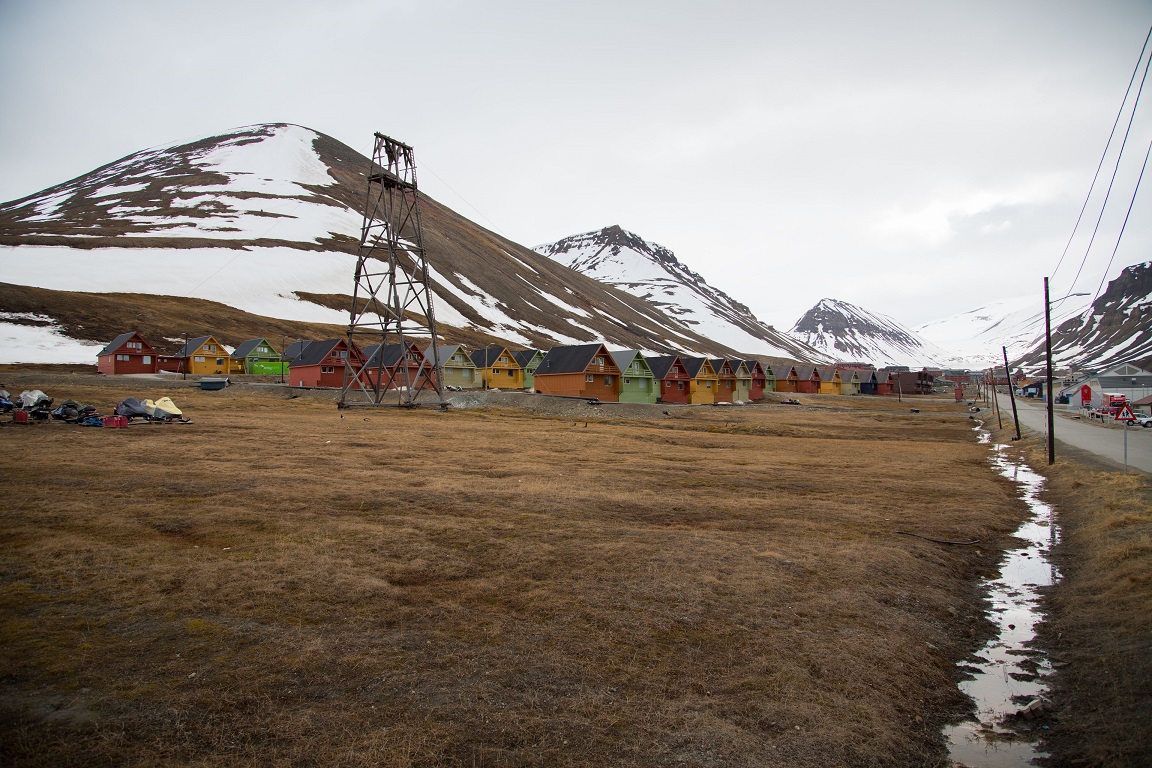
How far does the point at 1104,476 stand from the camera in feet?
75.3

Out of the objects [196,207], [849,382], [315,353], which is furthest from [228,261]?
[849,382]

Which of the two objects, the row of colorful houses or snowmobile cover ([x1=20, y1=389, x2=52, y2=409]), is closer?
snowmobile cover ([x1=20, y1=389, x2=52, y2=409])

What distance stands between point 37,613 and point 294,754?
5526mm

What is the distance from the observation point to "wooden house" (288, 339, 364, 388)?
70.9 meters

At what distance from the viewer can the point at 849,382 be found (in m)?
139

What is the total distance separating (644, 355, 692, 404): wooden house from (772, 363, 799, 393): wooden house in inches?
1847

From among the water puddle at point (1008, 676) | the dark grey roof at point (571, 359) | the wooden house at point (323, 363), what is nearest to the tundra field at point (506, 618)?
the water puddle at point (1008, 676)

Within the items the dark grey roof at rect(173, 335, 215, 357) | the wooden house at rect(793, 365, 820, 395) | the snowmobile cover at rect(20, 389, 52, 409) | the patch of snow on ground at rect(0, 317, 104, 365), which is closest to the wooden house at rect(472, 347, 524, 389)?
the dark grey roof at rect(173, 335, 215, 357)

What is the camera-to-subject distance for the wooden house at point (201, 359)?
75438 mm

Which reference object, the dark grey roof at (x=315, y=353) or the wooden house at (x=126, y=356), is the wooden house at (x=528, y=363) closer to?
the dark grey roof at (x=315, y=353)

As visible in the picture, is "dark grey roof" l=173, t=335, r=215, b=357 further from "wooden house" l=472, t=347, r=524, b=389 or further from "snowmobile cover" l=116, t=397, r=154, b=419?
"snowmobile cover" l=116, t=397, r=154, b=419

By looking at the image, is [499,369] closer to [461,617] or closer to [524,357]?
[524,357]

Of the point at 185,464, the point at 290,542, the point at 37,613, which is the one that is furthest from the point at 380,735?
the point at 185,464

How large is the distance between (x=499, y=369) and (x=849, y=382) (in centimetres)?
9090
